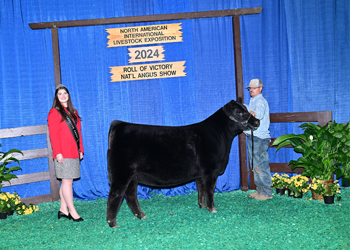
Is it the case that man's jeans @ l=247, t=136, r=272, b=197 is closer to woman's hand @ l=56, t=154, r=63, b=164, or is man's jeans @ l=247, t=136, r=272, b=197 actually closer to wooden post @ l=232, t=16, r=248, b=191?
wooden post @ l=232, t=16, r=248, b=191

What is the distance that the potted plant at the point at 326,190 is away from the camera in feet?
13.0

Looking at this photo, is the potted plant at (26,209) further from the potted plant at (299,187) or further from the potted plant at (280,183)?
the potted plant at (299,187)

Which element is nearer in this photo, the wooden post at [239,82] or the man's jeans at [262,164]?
the man's jeans at [262,164]

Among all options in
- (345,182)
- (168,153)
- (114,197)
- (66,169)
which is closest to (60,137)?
(66,169)

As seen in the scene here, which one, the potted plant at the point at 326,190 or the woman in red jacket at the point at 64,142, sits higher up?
the woman in red jacket at the point at 64,142

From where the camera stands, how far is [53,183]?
4.80 metres

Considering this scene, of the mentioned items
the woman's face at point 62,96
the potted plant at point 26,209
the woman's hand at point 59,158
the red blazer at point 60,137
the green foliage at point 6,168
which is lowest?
the potted plant at point 26,209

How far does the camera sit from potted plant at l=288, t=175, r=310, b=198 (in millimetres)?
4301

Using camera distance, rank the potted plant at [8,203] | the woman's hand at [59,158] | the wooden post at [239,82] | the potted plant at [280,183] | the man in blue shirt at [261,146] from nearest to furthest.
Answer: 1. the woman's hand at [59,158]
2. the potted plant at [8,203]
3. the man in blue shirt at [261,146]
4. the potted plant at [280,183]
5. the wooden post at [239,82]

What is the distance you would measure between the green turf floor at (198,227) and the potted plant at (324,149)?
1.46ft

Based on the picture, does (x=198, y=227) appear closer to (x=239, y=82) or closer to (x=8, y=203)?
(x=239, y=82)

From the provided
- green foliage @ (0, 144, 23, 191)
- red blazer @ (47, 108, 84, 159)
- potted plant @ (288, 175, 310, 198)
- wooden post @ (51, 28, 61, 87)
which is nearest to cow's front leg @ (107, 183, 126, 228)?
red blazer @ (47, 108, 84, 159)

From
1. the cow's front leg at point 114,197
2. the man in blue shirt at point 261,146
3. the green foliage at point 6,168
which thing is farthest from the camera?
the green foliage at point 6,168

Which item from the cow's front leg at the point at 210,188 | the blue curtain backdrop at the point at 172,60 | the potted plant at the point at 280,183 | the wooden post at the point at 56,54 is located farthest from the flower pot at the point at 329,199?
the wooden post at the point at 56,54
